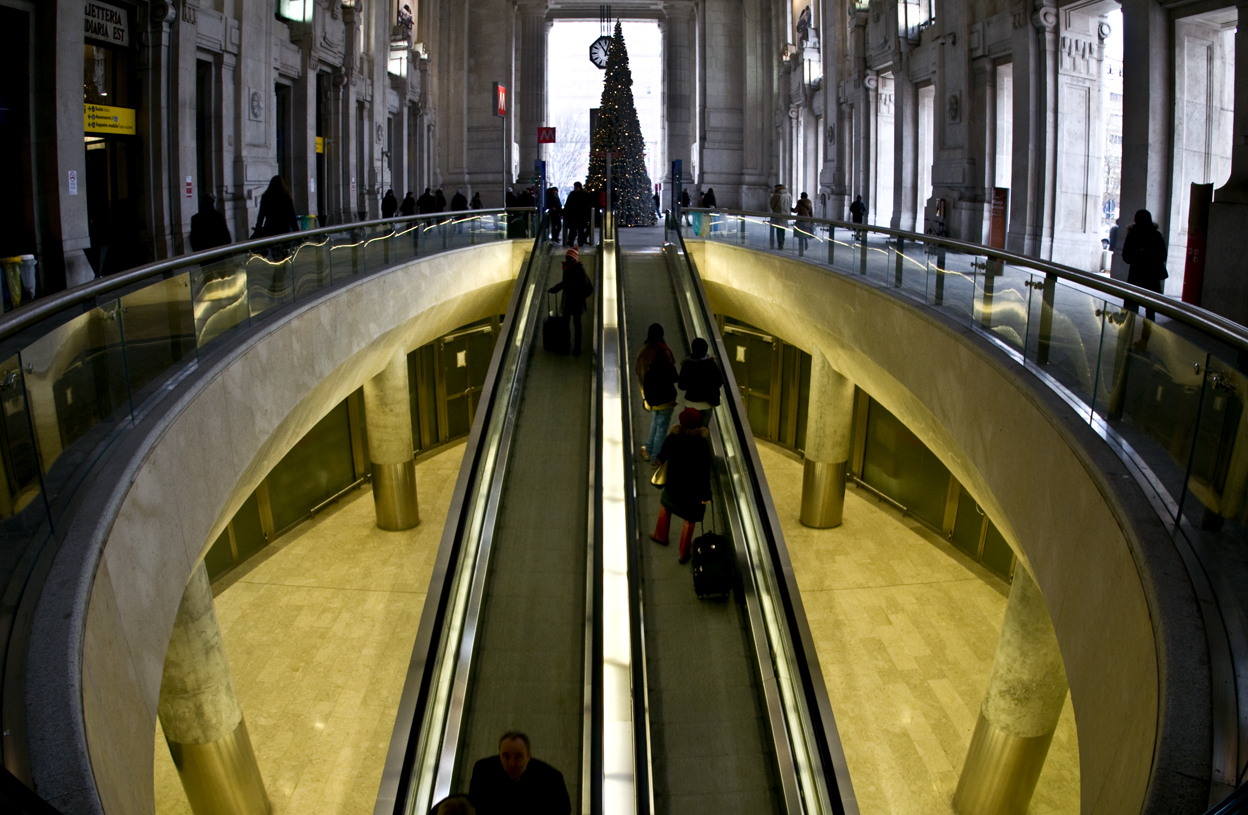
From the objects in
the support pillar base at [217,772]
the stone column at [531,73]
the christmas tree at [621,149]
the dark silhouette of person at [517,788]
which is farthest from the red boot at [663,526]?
the stone column at [531,73]

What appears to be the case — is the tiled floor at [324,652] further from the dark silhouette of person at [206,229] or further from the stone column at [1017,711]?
the stone column at [1017,711]

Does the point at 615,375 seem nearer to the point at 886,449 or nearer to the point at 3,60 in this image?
the point at 3,60

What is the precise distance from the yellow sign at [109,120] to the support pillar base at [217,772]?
863 cm

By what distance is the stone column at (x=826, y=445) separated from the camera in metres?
17.5

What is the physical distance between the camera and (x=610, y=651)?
231 inches

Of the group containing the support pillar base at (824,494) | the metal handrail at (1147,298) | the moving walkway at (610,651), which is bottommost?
the support pillar base at (824,494)

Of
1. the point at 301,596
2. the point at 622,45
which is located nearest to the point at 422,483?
the point at 301,596

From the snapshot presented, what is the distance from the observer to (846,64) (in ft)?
85.5

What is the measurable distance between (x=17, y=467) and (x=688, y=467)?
15.0 feet

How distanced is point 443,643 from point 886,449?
14041mm

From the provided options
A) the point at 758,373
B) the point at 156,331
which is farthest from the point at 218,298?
the point at 758,373

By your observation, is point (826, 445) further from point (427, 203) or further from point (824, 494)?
point (427, 203)

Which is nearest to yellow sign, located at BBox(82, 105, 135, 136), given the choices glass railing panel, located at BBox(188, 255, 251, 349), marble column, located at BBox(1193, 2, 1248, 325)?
glass railing panel, located at BBox(188, 255, 251, 349)

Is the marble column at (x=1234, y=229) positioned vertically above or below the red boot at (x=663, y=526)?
above
